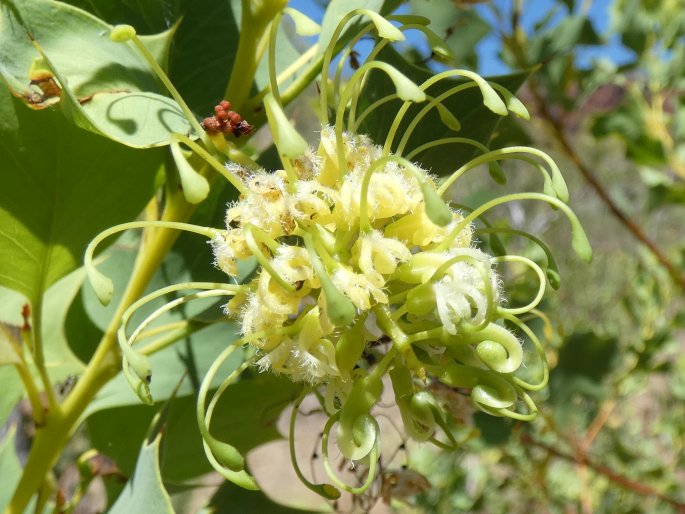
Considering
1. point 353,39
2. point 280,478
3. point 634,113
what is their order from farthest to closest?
point 280,478
point 634,113
point 353,39

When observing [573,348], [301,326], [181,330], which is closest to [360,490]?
[301,326]

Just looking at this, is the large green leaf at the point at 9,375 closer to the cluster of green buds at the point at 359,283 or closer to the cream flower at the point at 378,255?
the cluster of green buds at the point at 359,283

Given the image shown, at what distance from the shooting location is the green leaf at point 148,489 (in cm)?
53

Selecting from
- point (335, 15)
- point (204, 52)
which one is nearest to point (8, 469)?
point (204, 52)

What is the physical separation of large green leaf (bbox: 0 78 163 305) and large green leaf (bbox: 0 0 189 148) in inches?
1.7

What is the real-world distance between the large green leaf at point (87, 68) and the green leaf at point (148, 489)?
238mm

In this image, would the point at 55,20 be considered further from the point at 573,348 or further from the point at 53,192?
the point at 573,348

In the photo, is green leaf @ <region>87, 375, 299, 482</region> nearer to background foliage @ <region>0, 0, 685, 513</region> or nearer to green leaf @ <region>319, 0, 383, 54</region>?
background foliage @ <region>0, 0, 685, 513</region>

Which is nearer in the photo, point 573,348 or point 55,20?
point 55,20

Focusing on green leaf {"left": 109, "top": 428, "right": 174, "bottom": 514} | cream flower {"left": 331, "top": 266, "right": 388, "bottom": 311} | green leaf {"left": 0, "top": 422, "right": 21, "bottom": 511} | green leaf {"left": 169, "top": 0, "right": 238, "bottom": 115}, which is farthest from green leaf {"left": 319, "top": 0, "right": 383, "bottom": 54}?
green leaf {"left": 0, "top": 422, "right": 21, "bottom": 511}

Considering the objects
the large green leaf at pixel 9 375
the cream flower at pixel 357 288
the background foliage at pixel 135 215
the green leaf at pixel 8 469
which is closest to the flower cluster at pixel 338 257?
the cream flower at pixel 357 288

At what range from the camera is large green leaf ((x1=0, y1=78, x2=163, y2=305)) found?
0.54 metres

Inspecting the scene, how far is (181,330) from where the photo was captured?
2.13 feet

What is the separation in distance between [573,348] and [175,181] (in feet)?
3.23
